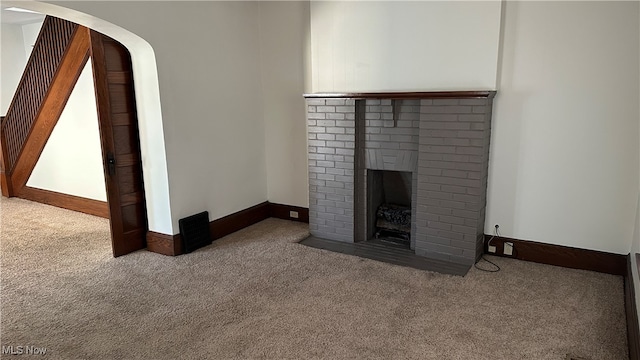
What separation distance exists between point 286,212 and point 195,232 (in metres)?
1.17

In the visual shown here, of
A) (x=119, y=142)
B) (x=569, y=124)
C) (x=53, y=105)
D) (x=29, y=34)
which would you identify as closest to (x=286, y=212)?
(x=119, y=142)

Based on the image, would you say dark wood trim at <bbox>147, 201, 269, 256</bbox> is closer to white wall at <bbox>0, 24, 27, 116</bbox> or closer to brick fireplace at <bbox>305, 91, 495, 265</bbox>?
brick fireplace at <bbox>305, 91, 495, 265</bbox>

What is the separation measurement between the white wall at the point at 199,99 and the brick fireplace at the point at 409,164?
30.4 inches

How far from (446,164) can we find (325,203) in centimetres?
123

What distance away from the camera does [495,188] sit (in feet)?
11.8

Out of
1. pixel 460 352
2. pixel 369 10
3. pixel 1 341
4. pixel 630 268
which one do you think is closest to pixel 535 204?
pixel 630 268

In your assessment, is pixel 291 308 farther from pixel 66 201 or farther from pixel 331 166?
pixel 66 201

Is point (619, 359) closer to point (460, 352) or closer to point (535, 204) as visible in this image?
point (460, 352)

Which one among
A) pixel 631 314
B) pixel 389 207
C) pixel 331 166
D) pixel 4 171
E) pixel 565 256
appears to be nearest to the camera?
pixel 631 314

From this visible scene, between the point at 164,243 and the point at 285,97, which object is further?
the point at 285,97

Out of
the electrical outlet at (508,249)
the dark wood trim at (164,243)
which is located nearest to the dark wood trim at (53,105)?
the dark wood trim at (164,243)

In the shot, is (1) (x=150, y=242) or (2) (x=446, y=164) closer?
(2) (x=446, y=164)

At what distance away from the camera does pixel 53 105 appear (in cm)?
511

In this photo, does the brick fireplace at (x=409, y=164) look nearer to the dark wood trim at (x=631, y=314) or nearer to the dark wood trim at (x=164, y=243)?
the dark wood trim at (x=631, y=314)
